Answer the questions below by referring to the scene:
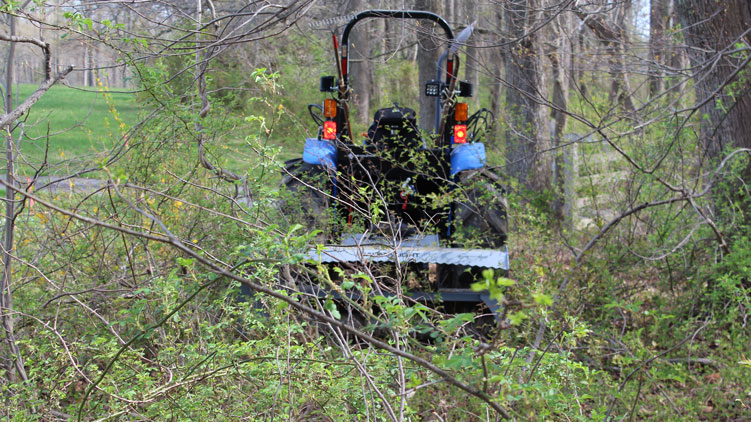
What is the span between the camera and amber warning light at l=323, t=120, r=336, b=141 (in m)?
5.32

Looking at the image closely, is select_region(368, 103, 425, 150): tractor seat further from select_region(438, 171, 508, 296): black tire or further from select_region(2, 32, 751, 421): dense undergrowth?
select_region(2, 32, 751, 421): dense undergrowth

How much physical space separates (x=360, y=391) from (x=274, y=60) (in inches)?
543

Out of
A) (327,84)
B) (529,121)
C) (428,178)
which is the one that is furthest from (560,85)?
(327,84)

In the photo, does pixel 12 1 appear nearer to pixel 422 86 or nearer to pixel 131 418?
pixel 131 418

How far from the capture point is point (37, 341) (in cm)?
376

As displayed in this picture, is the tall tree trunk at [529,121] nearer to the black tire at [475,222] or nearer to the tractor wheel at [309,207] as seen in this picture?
the black tire at [475,222]

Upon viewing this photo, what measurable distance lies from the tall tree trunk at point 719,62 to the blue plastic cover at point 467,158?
2073 mm

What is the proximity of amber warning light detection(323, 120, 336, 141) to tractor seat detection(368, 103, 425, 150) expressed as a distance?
0.38 m

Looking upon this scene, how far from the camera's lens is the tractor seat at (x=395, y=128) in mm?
5559

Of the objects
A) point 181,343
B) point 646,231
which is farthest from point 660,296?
point 181,343

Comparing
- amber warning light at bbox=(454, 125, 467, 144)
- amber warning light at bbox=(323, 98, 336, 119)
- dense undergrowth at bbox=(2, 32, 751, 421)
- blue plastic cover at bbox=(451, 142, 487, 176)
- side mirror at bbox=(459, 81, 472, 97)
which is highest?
side mirror at bbox=(459, 81, 472, 97)

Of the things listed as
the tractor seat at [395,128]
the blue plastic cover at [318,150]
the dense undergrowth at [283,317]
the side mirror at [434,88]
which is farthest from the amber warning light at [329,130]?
the side mirror at [434,88]

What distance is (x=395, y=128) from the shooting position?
5676 mm

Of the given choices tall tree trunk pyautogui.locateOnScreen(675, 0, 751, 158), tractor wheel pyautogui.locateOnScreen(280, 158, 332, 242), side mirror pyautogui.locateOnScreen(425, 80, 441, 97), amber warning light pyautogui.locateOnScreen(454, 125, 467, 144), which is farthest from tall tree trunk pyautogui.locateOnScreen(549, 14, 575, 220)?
tractor wheel pyautogui.locateOnScreen(280, 158, 332, 242)
